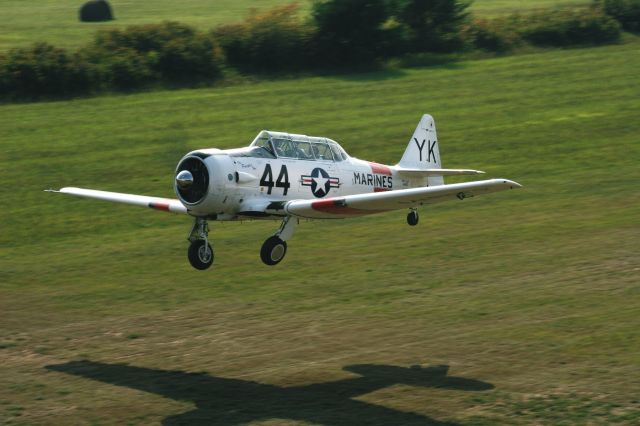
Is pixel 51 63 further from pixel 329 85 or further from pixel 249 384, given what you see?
pixel 249 384

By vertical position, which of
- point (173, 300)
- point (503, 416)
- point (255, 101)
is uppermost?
point (255, 101)

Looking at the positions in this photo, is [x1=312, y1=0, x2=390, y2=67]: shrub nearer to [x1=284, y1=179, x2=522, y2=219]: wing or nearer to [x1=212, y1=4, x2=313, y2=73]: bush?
[x1=212, y1=4, x2=313, y2=73]: bush

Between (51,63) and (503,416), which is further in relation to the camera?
(51,63)

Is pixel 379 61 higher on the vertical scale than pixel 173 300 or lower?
higher

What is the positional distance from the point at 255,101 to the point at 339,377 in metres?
28.1

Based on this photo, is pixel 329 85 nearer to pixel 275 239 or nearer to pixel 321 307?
pixel 321 307

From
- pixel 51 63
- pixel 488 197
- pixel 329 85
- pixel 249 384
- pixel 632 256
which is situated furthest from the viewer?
pixel 329 85

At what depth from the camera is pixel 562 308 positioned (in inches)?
1070

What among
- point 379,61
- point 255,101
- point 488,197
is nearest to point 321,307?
point 488,197

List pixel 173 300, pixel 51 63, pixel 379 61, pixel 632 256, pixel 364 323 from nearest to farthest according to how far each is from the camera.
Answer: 1. pixel 364 323
2. pixel 173 300
3. pixel 632 256
4. pixel 51 63
5. pixel 379 61

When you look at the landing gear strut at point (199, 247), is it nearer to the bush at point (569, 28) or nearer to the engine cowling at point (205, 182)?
the engine cowling at point (205, 182)

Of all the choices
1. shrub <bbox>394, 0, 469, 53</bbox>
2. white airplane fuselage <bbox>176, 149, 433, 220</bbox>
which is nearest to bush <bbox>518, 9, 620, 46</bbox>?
shrub <bbox>394, 0, 469, 53</bbox>

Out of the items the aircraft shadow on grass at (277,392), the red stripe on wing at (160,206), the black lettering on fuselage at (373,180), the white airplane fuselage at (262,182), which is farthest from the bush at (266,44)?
the aircraft shadow on grass at (277,392)

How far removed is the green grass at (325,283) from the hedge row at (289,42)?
6.67 ft
